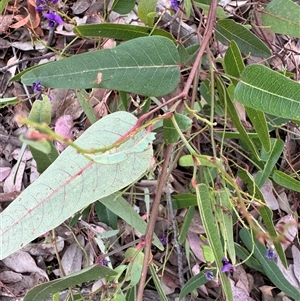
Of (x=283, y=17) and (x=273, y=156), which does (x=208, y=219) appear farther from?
(x=283, y=17)

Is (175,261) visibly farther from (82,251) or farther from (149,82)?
(149,82)

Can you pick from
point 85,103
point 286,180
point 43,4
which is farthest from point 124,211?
point 43,4

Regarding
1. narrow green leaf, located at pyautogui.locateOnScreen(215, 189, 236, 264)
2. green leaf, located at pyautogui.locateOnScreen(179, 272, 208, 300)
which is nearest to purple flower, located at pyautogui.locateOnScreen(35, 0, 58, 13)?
narrow green leaf, located at pyautogui.locateOnScreen(215, 189, 236, 264)

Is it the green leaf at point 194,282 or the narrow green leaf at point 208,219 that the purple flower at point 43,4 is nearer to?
the narrow green leaf at point 208,219

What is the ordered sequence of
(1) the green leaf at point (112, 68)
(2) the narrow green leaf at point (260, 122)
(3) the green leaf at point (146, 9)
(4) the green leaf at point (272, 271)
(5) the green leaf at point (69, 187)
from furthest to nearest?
(4) the green leaf at point (272, 271) → (3) the green leaf at point (146, 9) → (2) the narrow green leaf at point (260, 122) → (1) the green leaf at point (112, 68) → (5) the green leaf at point (69, 187)

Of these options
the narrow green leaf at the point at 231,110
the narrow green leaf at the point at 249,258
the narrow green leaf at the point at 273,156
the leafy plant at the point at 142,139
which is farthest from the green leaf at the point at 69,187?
the narrow green leaf at the point at 249,258

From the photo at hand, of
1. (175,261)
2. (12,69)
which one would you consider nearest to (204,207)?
(175,261)
